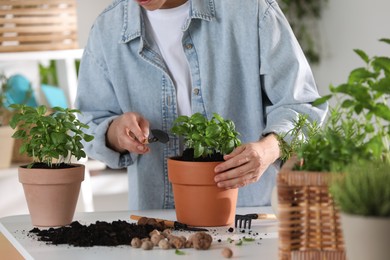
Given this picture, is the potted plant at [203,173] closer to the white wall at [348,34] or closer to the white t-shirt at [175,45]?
the white t-shirt at [175,45]

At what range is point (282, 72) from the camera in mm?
2285

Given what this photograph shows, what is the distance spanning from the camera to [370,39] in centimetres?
507

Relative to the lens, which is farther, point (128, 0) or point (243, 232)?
point (128, 0)

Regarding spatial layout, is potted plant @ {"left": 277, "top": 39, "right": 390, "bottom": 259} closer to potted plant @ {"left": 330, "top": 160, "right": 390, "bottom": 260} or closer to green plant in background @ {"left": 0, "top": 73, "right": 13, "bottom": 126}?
potted plant @ {"left": 330, "top": 160, "right": 390, "bottom": 260}

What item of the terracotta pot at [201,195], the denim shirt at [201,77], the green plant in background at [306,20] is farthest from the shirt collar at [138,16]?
the green plant in background at [306,20]

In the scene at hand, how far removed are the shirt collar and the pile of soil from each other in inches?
26.4

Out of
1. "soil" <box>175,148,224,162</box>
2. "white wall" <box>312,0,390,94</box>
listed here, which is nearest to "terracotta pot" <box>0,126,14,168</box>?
"soil" <box>175,148,224,162</box>

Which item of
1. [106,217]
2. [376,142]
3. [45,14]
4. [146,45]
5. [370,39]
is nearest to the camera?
[376,142]

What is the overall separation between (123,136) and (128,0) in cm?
47

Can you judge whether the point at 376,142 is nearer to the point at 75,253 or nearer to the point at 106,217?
the point at 75,253

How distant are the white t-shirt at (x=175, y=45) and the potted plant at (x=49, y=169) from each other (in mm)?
445

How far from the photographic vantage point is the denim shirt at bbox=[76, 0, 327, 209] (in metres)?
2.29

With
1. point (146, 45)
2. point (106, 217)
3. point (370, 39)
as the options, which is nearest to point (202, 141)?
point (106, 217)

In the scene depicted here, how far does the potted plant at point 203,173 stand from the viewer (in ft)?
6.20
